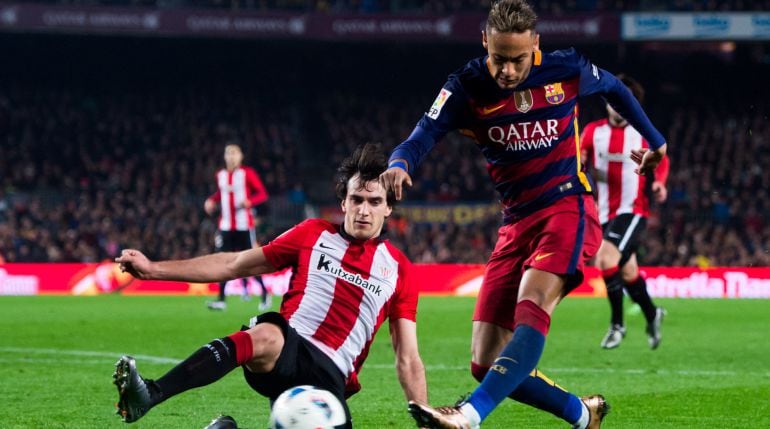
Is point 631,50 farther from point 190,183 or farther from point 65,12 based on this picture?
point 65,12

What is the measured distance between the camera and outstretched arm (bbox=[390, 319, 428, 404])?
5.63 metres

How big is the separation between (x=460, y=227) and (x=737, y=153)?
7615mm

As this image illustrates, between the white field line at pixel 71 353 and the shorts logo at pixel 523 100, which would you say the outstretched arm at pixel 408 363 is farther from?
the white field line at pixel 71 353

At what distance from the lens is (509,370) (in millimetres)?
5031

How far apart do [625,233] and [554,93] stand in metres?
5.86

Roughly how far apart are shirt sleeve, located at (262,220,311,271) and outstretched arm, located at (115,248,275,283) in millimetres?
39

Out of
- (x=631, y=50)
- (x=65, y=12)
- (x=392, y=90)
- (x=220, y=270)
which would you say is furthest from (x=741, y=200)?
(x=220, y=270)

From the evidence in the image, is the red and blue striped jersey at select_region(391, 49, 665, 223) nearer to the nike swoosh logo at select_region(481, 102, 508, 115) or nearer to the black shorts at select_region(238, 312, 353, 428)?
the nike swoosh logo at select_region(481, 102, 508, 115)

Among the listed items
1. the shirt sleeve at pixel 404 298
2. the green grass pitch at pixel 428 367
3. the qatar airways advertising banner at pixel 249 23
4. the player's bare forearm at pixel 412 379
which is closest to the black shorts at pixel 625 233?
the green grass pitch at pixel 428 367

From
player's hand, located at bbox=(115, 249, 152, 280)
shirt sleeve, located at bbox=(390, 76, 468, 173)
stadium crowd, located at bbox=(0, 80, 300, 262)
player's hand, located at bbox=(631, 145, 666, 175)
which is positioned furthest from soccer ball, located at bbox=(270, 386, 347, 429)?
stadium crowd, located at bbox=(0, 80, 300, 262)

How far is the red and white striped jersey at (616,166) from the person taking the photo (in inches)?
445

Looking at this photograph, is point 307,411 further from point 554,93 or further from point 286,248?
point 554,93

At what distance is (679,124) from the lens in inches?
1223

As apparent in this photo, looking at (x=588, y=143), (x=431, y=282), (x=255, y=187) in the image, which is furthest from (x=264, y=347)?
(x=431, y=282)
